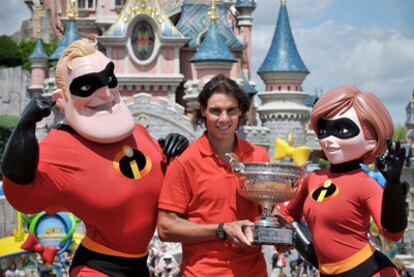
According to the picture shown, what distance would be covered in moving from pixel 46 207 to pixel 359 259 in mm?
1482

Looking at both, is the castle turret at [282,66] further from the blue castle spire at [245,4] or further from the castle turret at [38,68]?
the blue castle spire at [245,4]

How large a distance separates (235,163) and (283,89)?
19439 mm

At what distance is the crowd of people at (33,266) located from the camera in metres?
12.4

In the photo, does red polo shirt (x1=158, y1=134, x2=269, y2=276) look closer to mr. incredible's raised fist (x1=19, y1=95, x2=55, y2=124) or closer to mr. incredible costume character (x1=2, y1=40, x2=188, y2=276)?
mr. incredible costume character (x1=2, y1=40, x2=188, y2=276)

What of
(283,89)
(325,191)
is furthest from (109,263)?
(283,89)

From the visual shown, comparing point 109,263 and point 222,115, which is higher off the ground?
point 222,115

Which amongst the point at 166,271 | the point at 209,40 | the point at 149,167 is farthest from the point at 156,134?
the point at 149,167

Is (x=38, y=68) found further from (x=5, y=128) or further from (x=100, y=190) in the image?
(x=100, y=190)

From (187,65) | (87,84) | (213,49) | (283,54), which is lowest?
(187,65)

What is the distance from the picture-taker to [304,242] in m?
4.96

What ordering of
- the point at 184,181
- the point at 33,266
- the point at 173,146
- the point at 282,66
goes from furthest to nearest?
the point at 282,66
the point at 33,266
the point at 173,146
the point at 184,181

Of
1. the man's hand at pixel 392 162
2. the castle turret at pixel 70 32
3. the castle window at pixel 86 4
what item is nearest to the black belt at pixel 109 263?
the man's hand at pixel 392 162

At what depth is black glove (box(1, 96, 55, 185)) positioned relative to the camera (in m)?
4.34

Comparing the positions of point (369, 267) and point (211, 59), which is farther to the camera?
point (211, 59)
